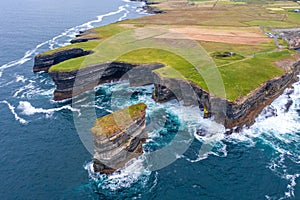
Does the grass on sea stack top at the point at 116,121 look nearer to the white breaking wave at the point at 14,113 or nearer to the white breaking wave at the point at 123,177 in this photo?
the white breaking wave at the point at 123,177

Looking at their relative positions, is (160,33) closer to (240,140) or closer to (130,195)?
(240,140)

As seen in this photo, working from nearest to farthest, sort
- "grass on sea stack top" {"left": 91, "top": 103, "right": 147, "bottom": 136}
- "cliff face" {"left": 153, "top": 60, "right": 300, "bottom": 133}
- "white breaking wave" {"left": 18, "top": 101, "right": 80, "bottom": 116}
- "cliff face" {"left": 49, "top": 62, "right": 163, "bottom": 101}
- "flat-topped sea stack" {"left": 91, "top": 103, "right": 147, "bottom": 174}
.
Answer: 1. "flat-topped sea stack" {"left": 91, "top": 103, "right": 147, "bottom": 174}
2. "grass on sea stack top" {"left": 91, "top": 103, "right": 147, "bottom": 136}
3. "cliff face" {"left": 153, "top": 60, "right": 300, "bottom": 133}
4. "white breaking wave" {"left": 18, "top": 101, "right": 80, "bottom": 116}
5. "cliff face" {"left": 49, "top": 62, "right": 163, "bottom": 101}

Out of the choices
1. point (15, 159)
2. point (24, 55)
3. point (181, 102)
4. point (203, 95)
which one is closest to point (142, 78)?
point (181, 102)

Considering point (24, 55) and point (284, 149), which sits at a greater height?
point (24, 55)

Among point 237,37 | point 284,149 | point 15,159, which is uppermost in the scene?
point 237,37

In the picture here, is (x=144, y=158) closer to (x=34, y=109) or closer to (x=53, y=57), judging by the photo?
(x=34, y=109)

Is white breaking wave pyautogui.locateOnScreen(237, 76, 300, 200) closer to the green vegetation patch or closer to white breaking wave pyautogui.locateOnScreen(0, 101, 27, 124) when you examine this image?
the green vegetation patch

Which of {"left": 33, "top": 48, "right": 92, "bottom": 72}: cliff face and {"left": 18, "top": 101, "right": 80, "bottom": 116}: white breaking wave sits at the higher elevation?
{"left": 33, "top": 48, "right": 92, "bottom": 72}: cliff face

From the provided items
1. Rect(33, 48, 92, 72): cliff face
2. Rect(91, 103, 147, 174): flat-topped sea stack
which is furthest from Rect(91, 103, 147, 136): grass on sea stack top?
Rect(33, 48, 92, 72): cliff face
